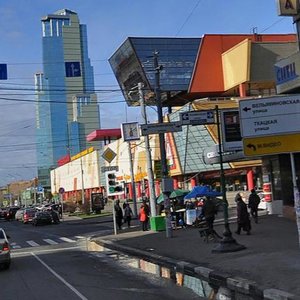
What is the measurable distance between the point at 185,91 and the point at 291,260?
54.1 m

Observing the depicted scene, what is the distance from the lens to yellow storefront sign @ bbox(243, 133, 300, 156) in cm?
1341

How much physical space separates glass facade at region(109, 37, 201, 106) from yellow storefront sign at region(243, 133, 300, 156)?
4986 centimetres

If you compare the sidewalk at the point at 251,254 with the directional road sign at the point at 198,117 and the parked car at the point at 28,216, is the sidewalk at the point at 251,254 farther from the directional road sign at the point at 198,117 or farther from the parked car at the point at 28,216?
the parked car at the point at 28,216

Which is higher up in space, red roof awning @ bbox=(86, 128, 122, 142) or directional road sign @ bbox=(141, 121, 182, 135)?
red roof awning @ bbox=(86, 128, 122, 142)

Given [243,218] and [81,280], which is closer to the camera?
[81,280]

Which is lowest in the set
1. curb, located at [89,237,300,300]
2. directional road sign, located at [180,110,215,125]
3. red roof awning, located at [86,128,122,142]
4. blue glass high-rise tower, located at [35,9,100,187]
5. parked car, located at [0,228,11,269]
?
curb, located at [89,237,300,300]

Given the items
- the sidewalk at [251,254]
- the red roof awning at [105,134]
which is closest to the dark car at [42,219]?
the sidewalk at [251,254]

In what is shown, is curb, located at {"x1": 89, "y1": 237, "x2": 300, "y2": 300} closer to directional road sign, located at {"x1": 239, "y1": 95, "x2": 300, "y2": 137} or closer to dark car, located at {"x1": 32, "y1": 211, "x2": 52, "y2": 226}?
directional road sign, located at {"x1": 239, "y1": 95, "x2": 300, "y2": 137}

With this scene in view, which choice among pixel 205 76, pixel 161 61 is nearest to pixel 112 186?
pixel 205 76

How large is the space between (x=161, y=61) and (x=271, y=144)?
175 ft

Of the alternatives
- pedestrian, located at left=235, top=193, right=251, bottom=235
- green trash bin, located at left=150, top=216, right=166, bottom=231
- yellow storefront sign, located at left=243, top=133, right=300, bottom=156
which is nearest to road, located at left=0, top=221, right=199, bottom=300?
yellow storefront sign, located at left=243, top=133, right=300, bottom=156

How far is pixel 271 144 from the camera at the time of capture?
1353 cm

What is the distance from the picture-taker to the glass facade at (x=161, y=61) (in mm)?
64125

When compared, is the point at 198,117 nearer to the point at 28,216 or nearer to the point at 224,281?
the point at 224,281
